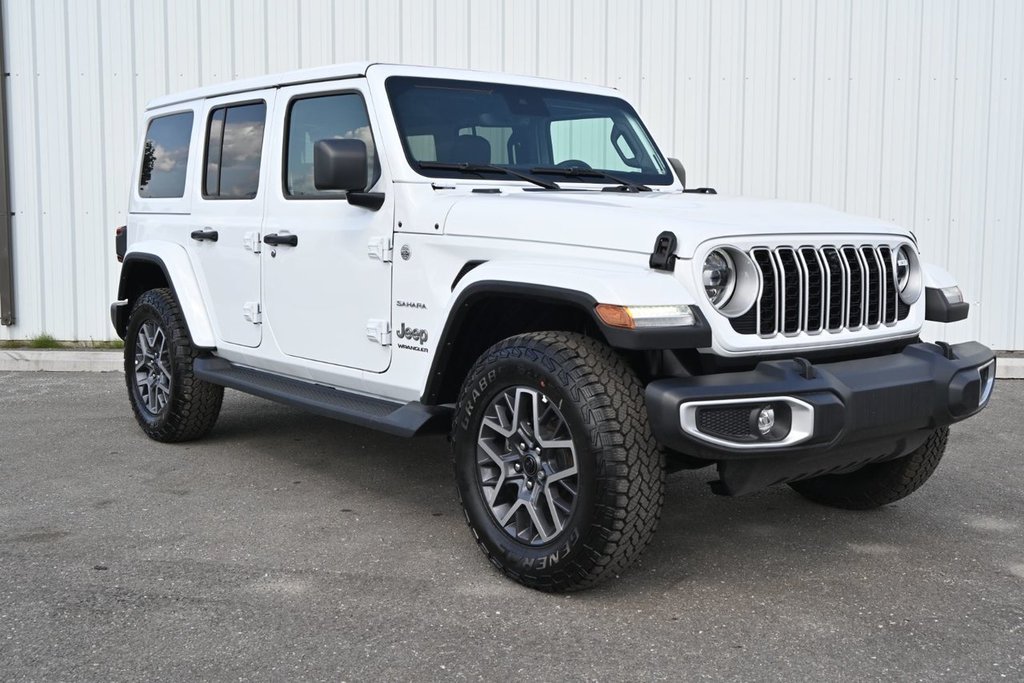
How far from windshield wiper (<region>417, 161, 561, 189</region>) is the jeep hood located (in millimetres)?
210

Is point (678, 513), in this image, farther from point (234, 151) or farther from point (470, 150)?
point (234, 151)

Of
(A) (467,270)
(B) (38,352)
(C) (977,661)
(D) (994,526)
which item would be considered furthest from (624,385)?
(B) (38,352)

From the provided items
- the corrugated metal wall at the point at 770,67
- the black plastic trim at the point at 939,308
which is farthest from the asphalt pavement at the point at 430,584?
the corrugated metal wall at the point at 770,67

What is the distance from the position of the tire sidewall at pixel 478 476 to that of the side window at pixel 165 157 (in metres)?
2.90

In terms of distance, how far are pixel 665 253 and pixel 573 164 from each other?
153 cm

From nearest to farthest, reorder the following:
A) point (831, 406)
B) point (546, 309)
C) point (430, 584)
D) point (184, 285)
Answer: point (831, 406) → point (430, 584) → point (546, 309) → point (184, 285)

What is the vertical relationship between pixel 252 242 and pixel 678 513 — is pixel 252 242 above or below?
above

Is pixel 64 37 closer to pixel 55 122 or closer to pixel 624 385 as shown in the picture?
pixel 55 122

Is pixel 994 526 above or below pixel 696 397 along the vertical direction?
below

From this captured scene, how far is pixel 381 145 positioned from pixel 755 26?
5701mm

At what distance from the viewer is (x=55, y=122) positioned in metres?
9.70

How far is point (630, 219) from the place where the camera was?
3.62m

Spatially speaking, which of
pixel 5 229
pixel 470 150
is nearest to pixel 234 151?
pixel 470 150

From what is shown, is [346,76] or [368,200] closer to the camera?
[368,200]
